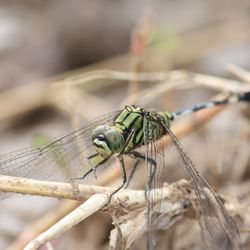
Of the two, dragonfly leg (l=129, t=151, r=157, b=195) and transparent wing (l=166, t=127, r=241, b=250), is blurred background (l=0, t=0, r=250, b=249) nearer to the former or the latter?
dragonfly leg (l=129, t=151, r=157, b=195)

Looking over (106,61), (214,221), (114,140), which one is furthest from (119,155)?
(106,61)

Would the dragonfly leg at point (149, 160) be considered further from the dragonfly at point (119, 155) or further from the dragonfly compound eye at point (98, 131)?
the dragonfly compound eye at point (98, 131)

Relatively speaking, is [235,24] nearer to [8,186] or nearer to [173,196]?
[173,196]

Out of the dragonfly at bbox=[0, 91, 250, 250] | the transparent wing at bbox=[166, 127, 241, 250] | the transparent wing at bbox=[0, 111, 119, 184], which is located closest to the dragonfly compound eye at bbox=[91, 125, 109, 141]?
the dragonfly at bbox=[0, 91, 250, 250]

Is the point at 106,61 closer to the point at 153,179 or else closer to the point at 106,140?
the point at 106,140

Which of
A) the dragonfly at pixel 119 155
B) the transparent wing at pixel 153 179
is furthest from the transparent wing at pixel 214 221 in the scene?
the transparent wing at pixel 153 179

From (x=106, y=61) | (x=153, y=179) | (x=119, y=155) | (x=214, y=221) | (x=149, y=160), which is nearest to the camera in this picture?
(x=214, y=221)

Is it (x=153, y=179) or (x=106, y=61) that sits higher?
(x=106, y=61)

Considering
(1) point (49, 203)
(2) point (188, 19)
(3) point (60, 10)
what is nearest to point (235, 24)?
(2) point (188, 19)
